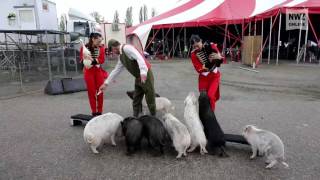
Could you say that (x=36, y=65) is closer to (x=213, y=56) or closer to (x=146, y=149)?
(x=146, y=149)

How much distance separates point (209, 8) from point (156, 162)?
14.3m

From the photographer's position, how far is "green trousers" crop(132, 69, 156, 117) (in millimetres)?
4586

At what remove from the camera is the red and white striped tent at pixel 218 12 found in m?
13.2

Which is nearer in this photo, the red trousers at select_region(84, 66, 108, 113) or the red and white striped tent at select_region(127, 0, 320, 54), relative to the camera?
the red trousers at select_region(84, 66, 108, 113)

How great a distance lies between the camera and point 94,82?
5250mm

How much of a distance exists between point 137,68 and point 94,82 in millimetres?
1082

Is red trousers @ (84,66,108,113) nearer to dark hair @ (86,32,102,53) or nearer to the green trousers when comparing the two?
dark hair @ (86,32,102,53)

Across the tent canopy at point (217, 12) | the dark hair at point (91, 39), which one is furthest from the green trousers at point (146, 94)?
the tent canopy at point (217, 12)

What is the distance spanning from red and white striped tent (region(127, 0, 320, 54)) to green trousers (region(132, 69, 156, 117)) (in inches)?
383

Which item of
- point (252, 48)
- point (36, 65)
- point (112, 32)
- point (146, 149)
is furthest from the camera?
point (112, 32)

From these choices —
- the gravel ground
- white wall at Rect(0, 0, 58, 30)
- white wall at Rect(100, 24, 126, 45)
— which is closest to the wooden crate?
the gravel ground

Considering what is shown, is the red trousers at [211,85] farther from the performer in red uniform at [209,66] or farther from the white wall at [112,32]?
the white wall at [112,32]

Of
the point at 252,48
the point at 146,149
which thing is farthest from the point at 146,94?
the point at 252,48

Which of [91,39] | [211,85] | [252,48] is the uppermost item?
[91,39]
